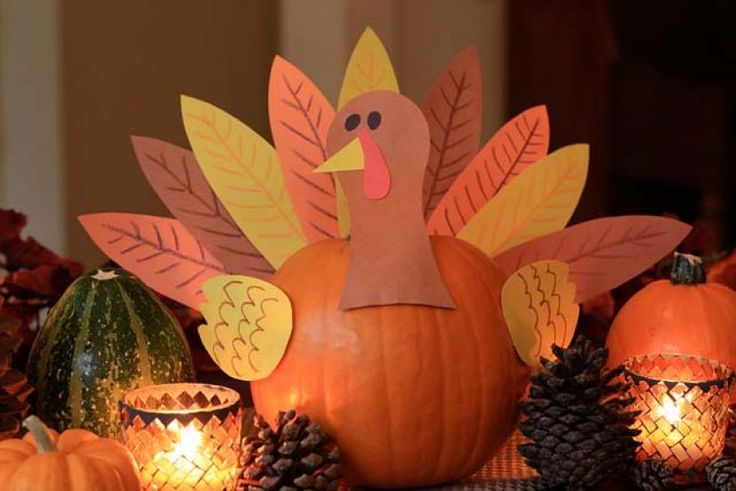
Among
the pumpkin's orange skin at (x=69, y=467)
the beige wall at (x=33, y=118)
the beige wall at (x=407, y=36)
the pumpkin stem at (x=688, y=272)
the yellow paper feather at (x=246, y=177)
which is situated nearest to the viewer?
the pumpkin's orange skin at (x=69, y=467)

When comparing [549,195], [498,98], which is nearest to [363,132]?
[549,195]

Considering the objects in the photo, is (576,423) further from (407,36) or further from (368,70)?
(407,36)

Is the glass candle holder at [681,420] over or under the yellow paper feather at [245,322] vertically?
under

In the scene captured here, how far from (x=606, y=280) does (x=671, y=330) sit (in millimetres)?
87

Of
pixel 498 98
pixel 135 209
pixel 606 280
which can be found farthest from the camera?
pixel 498 98

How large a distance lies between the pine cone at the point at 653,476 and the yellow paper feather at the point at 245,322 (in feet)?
0.96

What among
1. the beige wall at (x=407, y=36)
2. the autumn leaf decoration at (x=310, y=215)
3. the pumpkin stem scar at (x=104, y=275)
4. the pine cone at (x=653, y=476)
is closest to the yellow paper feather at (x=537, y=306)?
the autumn leaf decoration at (x=310, y=215)

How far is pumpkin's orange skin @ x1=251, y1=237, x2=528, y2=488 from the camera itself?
2.62ft

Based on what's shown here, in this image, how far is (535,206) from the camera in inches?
37.0

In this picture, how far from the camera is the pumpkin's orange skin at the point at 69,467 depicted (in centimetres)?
68

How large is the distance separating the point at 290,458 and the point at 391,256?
0.56ft

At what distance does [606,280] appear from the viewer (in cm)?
94

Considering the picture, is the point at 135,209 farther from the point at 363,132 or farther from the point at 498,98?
the point at 363,132

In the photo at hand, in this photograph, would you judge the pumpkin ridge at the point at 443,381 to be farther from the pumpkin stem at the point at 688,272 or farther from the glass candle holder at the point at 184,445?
the pumpkin stem at the point at 688,272
